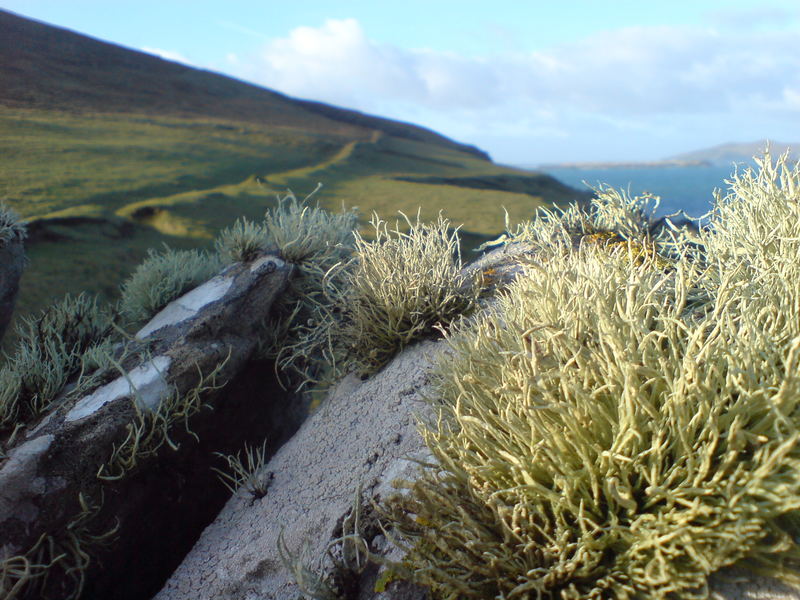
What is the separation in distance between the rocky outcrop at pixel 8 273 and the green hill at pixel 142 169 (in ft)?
9.42

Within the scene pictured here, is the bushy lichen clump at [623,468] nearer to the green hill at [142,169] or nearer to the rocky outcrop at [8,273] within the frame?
the rocky outcrop at [8,273]

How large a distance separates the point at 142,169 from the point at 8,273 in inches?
455

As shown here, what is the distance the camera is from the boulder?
2232 mm

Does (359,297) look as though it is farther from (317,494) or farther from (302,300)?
(317,494)

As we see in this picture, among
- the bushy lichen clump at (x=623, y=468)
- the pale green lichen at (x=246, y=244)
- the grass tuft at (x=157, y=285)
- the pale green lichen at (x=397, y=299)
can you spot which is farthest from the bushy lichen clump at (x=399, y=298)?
the grass tuft at (x=157, y=285)

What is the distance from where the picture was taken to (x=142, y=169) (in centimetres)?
1437

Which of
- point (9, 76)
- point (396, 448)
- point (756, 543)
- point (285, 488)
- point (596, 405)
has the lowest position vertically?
point (285, 488)

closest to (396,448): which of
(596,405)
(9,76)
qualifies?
(596,405)

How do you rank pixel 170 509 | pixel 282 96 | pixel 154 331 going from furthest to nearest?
pixel 282 96 → pixel 154 331 → pixel 170 509

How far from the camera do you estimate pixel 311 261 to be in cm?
447

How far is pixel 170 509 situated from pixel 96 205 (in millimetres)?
8987

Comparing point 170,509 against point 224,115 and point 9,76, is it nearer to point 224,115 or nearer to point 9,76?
point 9,76

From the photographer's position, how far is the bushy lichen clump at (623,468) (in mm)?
1597

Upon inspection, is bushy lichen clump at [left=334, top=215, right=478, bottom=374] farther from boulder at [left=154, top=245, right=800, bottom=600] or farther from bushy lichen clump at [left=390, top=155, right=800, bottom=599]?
bushy lichen clump at [left=390, top=155, right=800, bottom=599]
